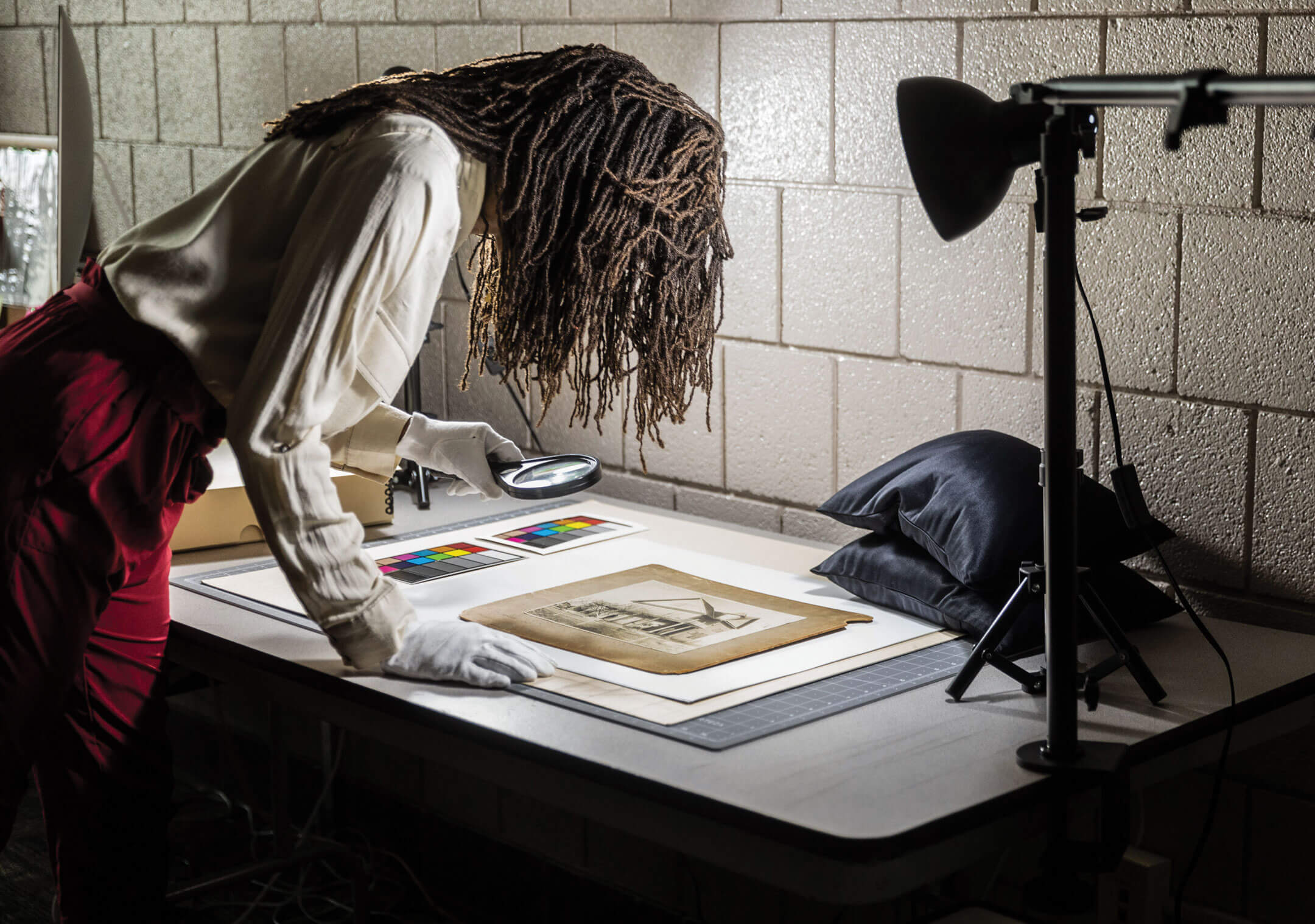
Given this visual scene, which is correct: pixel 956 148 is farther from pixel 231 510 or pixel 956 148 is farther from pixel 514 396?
pixel 514 396

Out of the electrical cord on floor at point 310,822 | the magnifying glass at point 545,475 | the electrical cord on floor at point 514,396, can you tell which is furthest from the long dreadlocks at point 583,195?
the electrical cord on floor at point 310,822

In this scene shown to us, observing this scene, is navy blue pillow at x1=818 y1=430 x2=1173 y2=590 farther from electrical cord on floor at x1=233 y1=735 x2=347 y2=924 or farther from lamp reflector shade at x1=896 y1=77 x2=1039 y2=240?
electrical cord on floor at x1=233 y1=735 x2=347 y2=924

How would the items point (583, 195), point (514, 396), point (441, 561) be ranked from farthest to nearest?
point (514, 396)
point (441, 561)
point (583, 195)

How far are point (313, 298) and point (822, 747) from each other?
62 centimetres

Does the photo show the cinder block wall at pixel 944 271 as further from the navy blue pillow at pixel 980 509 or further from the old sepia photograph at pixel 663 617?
the old sepia photograph at pixel 663 617

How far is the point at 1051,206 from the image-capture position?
1.17 metres

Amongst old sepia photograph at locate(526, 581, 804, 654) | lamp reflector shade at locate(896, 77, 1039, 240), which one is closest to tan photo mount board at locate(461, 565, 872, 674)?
old sepia photograph at locate(526, 581, 804, 654)

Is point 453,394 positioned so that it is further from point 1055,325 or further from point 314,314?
point 1055,325

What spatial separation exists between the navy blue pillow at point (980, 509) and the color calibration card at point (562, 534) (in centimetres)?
42

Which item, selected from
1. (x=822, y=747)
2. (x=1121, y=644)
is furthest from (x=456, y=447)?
(x=1121, y=644)

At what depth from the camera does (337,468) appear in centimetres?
209

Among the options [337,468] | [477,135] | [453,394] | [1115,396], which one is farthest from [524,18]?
[1115,396]

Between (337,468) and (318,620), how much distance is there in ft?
2.34

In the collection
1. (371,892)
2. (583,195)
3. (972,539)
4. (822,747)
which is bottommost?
(371,892)
